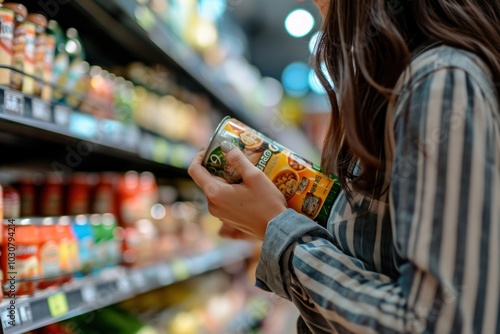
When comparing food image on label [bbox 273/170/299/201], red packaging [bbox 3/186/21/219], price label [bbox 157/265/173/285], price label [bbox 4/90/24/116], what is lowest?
price label [bbox 157/265/173/285]

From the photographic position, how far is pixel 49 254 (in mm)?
1258

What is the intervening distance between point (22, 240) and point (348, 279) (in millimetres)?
748

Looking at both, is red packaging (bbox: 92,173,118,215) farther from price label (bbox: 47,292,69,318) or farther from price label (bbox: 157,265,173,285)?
price label (bbox: 47,292,69,318)

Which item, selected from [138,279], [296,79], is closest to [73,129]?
[138,279]

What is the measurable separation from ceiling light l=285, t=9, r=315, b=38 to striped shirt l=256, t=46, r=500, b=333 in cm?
418

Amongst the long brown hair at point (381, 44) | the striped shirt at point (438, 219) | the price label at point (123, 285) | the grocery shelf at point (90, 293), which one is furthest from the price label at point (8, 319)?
the long brown hair at point (381, 44)

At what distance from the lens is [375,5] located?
2.76ft

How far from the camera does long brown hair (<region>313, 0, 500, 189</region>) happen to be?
0.79 m

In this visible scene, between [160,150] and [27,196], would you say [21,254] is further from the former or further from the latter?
[160,150]

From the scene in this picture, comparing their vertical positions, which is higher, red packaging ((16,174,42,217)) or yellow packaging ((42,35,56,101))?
yellow packaging ((42,35,56,101))

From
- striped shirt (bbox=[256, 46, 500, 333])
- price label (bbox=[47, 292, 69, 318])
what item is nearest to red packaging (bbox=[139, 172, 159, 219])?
Result: price label (bbox=[47, 292, 69, 318])

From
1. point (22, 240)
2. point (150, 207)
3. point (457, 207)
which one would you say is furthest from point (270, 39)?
point (457, 207)

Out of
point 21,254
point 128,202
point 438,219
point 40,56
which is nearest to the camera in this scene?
point 438,219

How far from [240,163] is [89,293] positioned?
23.3 inches
